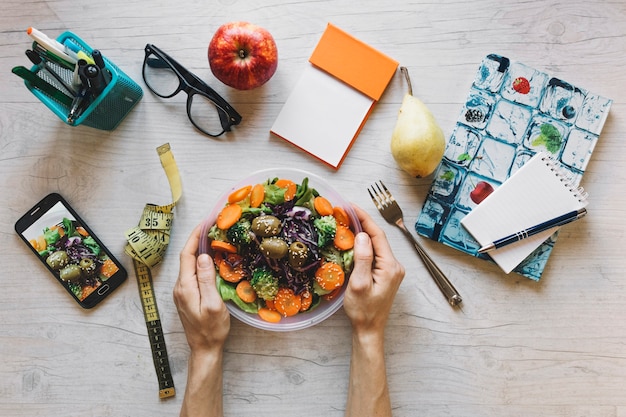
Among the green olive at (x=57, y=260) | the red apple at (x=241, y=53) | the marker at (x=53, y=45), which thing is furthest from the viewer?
the green olive at (x=57, y=260)

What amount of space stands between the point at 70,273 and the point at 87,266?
0.04 m

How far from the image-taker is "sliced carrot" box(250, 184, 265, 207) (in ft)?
3.70

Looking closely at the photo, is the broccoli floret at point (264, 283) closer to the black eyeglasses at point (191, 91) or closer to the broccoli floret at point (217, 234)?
the broccoli floret at point (217, 234)

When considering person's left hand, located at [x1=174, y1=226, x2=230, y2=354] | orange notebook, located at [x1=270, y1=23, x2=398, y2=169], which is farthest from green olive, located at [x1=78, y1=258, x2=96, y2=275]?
orange notebook, located at [x1=270, y1=23, x2=398, y2=169]

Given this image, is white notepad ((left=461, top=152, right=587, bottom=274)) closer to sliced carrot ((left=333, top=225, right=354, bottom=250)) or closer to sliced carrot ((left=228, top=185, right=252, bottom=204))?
sliced carrot ((left=333, top=225, right=354, bottom=250))

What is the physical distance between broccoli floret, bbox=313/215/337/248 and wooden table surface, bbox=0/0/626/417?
152mm

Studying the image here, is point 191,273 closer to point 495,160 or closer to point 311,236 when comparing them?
point 311,236

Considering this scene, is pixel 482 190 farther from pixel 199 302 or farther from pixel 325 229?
pixel 199 302

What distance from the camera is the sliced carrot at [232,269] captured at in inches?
44.7

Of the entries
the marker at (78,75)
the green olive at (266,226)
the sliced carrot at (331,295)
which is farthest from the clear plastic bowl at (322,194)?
the marker at (78,75)

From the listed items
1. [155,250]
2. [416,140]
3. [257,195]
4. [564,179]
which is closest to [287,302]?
[257,195]

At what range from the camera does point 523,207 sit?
1175 mm

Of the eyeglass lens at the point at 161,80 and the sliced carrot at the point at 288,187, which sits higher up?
the eyeglass lens at the point at 161,80

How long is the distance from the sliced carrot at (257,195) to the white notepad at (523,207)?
1.55 ft
